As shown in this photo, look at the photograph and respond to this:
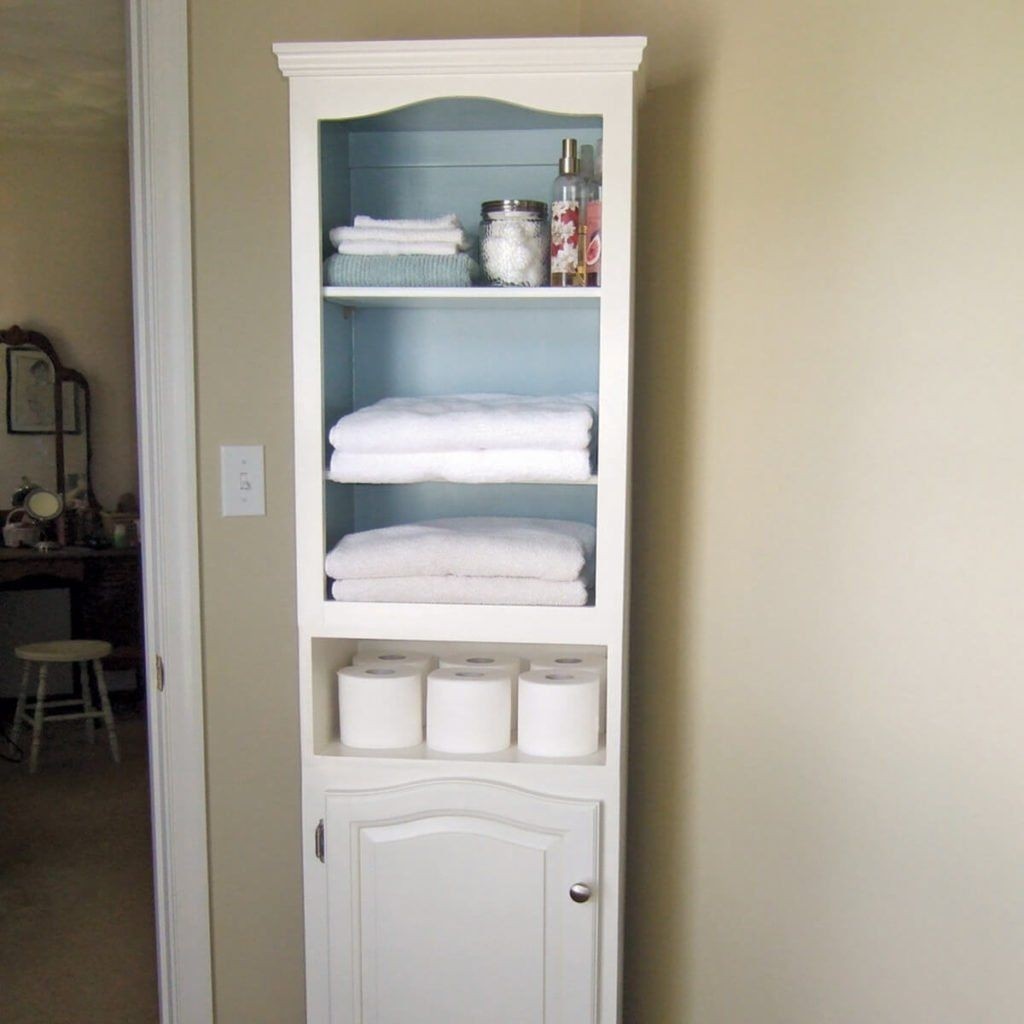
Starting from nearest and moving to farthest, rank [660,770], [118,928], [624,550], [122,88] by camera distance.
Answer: [624,550] → [660,770] → [118,928] → [122,88]

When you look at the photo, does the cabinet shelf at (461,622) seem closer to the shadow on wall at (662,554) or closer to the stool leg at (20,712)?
the shadow on wall at (662,554)

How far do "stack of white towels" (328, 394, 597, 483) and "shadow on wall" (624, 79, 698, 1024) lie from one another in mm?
183

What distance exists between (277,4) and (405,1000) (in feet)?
5.24

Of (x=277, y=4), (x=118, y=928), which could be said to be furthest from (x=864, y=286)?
(x=118, y=928)

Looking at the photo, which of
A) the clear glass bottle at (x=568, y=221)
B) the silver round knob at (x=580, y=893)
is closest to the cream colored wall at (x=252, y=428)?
the clear glass bottle at (x=568, y=221)

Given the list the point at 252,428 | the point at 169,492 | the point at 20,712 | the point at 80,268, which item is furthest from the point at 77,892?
the point at 80,268

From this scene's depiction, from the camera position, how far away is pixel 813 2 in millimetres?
1203

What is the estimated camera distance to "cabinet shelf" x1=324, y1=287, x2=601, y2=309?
1399 millimetres

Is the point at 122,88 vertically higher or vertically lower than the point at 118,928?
higher

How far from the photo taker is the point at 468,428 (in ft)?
4.68

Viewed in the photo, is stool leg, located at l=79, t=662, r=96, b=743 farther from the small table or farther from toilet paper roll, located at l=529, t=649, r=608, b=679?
toilet paper roll, located at l=529, t=649, r=608, b=679

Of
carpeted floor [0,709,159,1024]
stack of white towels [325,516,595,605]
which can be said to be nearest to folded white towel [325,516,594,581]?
stack of white towels [325,516,595,605]

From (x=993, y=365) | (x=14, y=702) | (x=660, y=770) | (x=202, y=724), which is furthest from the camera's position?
(x=14, y=702)

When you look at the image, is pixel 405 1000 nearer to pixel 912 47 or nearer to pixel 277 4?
pixel 912 47
